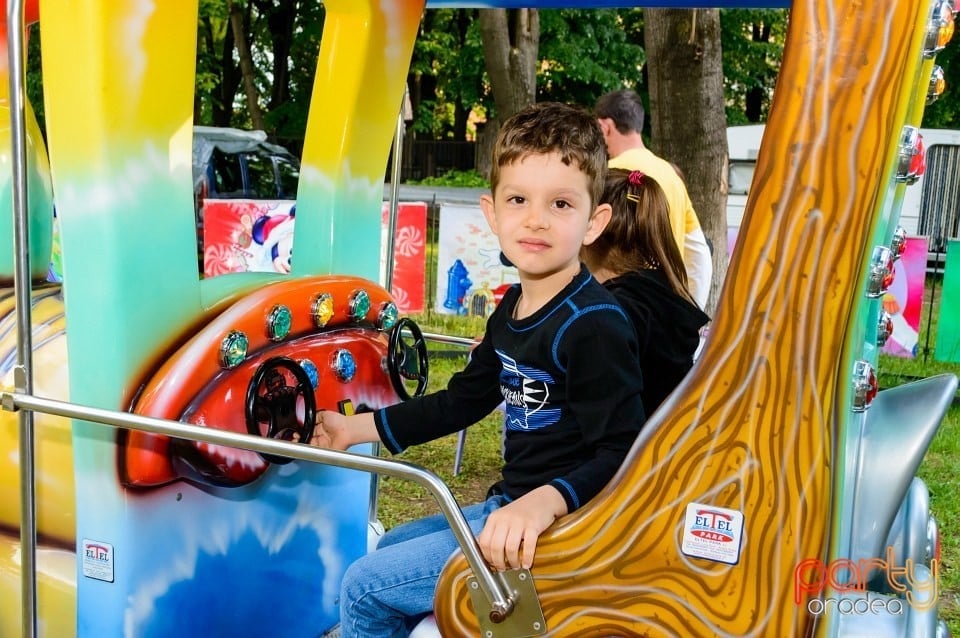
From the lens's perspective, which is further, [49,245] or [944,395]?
[49,245]

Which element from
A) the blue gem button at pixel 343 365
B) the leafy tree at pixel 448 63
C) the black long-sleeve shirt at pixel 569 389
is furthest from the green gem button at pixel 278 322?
the leafy tree at pixel 448 63

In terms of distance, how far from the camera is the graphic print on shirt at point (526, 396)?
70.8 inches

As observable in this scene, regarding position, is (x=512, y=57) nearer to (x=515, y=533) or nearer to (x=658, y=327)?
(x=658, y=327)

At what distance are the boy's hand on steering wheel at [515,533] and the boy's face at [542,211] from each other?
0.42 metres

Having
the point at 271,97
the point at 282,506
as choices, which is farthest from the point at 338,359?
the point at 271,97

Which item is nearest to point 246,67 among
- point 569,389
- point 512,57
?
point 512,57

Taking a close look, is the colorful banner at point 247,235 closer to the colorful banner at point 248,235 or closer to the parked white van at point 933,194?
the colorful banner at point 248,235

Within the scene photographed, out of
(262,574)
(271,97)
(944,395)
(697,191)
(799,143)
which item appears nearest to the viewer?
(799,143)

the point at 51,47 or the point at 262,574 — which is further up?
the point at 51,47

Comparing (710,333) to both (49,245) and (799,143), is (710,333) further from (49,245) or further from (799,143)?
(49,245)

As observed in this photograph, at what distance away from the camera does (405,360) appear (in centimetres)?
254

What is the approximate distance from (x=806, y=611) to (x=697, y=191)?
4.93 m

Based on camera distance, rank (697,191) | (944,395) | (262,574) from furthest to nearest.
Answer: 1. (697,191)
2. (262,574)
3. (944,395)

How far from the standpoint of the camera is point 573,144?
1.75m
